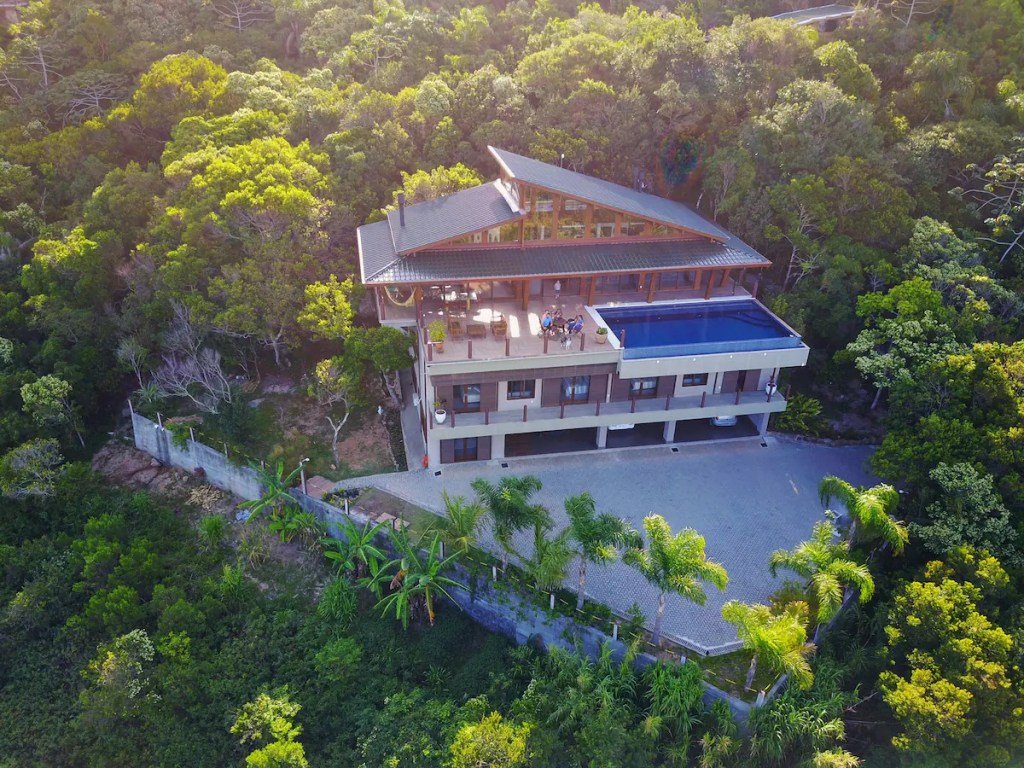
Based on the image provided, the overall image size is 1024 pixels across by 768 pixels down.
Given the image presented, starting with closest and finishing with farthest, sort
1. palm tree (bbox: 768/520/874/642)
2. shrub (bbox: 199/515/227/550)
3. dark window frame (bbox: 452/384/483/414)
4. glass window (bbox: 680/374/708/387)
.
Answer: palm tree (bbox: 768/520/874/642)
shrub (bbox: 199/515/227/550)
dark window frame (bbox: 452/384/483/414)
glass window (bbox: 680/374/708/387)

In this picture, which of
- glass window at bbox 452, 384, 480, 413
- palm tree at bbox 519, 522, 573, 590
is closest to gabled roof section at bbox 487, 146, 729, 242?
glass window at bbox 452, 384, 480, 413

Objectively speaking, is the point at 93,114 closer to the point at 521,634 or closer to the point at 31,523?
the point at 31,523

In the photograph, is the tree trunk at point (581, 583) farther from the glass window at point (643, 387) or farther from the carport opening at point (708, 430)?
the carport opening at point (708, 430)

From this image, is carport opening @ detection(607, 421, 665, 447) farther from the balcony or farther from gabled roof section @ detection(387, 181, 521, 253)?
gabled roof section @ detection(387, 181, 521, 253)

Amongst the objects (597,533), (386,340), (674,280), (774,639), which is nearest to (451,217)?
(386,340)

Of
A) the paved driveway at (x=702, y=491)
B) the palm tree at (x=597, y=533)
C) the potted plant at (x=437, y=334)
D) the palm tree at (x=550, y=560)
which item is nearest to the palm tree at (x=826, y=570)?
the paved driveway at (x=702, y=491)

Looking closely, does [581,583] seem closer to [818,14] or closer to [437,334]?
[437,334]
